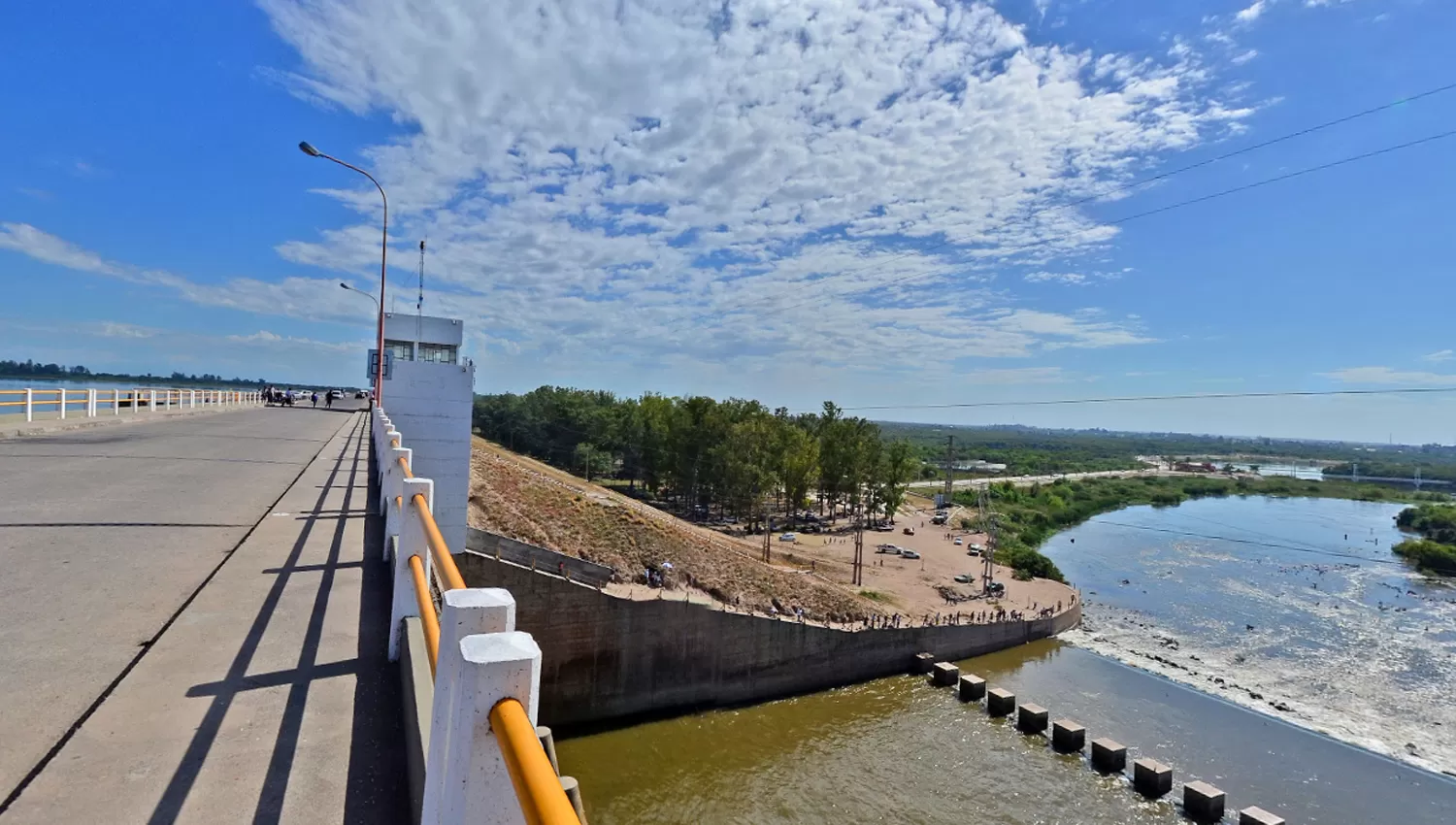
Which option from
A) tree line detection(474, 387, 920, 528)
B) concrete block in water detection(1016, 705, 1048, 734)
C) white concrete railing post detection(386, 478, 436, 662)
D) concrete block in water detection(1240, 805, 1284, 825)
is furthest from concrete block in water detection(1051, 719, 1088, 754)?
tree line detection(474, 387, 920, 528)

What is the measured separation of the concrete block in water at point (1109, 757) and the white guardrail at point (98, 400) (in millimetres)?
34004

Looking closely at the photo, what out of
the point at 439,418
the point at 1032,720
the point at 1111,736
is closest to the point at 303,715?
the point at 439,418

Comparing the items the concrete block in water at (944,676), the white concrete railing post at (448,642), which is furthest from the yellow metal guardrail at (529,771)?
the concrete block in water at (944,676)

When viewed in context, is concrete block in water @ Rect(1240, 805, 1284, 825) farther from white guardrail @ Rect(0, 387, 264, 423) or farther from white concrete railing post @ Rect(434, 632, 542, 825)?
white guardrail @ Rect(0, 387, 264, 423)

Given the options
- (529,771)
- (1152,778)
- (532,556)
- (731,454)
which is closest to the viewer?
(529,771)

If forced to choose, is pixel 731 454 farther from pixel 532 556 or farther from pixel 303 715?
pixel 303 715

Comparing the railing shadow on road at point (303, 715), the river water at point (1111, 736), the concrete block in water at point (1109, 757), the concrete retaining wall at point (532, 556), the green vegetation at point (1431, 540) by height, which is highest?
the railing shadow on road at point (303, 715)

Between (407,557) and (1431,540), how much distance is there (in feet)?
339

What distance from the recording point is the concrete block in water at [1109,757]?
22.7 meters

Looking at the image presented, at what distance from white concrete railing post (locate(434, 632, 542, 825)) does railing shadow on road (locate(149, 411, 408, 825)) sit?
46.3 inches

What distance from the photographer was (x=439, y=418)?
2098 centimetres

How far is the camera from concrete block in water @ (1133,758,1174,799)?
21.4 m

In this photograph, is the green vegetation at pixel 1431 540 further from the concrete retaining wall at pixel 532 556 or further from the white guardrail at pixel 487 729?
the white guardrail at pixel 487 729

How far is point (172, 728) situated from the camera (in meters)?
2.94
